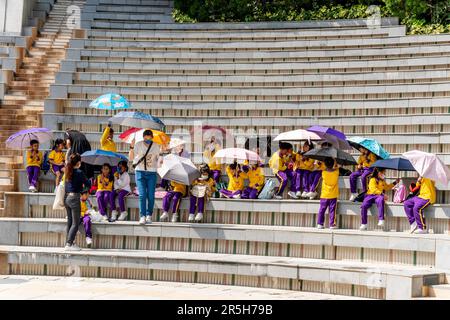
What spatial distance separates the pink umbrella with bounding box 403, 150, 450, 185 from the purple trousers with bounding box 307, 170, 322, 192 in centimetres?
225

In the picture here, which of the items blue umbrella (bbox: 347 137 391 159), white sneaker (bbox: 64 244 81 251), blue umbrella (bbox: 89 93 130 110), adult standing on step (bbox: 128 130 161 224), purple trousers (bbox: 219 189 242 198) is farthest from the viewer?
blue umbrella (bbox: 89 93 130 110)

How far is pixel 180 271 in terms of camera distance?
15031 millimetres

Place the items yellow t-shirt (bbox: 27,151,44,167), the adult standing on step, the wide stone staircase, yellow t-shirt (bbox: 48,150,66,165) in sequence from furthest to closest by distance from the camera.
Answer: yellow t-shirt (bbox: 48,150,66,165)
yellow t-shirt (bbox: 27,151,44,167)
the adult standing on step
the wide stone staircase

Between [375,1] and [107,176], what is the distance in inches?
539

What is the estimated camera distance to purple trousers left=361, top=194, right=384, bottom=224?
15.6 metres

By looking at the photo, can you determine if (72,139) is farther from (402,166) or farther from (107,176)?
(402,166)

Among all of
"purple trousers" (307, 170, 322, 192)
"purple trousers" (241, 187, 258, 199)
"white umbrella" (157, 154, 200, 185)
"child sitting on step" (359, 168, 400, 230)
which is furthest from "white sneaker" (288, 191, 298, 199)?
"white umbrella" (157, 154, 200, 185)

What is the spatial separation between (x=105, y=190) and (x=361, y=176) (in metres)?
4.65

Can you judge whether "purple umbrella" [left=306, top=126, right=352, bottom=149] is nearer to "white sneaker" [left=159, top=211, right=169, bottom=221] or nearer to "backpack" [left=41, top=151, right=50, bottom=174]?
"white sneaker" [left=159, top=211, right=169, bottom=221]

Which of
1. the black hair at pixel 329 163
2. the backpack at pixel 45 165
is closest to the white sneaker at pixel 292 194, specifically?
the black hair at pixel 329 163

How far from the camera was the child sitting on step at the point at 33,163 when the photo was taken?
59.0 feet

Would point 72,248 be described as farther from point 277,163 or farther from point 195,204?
point 277,163

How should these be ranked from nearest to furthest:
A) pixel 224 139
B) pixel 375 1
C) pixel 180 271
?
pixel 180 271 → pixel 224 139 → pixel 375 1
